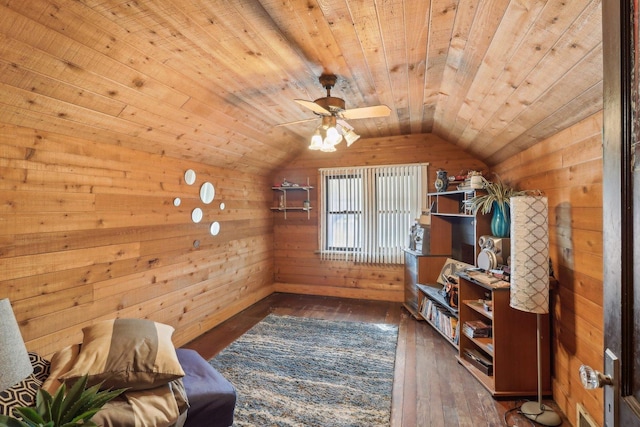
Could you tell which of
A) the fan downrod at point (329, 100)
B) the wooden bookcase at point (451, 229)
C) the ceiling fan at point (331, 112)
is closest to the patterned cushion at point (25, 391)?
the ceiling fan at point (331, 112)

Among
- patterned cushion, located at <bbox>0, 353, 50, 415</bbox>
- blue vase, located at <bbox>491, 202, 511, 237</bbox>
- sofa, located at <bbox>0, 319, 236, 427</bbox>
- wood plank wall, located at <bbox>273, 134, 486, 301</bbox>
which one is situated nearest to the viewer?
patterned cushion, located at <bbox>0, 353, 50, 415</bbox>

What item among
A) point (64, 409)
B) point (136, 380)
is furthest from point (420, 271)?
point (64, 409)

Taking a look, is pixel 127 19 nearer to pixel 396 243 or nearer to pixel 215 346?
pixel 215 346

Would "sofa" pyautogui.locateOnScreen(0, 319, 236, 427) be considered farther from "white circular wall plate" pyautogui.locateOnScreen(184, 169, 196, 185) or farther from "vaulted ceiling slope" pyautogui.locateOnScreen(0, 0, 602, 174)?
"white circular wall plate" pyautogui.locateOnScreen(184, 169, 196, 185)

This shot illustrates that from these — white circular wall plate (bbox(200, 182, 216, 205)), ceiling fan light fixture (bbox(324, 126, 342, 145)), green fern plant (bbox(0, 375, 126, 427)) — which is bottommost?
green fern plant (bbox(0, 375, 126, 427))

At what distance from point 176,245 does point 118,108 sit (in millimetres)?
1519

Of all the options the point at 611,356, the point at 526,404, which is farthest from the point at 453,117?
the point at 611,356

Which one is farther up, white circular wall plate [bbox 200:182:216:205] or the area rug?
white circular wall plate [bbox 200:182:216:205]

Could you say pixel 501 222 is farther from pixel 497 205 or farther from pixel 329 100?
pixel 329 100

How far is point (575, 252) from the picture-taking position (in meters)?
2.07

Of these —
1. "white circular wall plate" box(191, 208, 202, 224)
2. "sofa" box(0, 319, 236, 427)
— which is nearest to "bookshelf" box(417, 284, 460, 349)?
"sofa" box(0, 319, 236, 427)

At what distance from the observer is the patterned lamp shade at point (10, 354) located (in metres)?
1.21

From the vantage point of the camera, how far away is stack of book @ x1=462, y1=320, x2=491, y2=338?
268 cm

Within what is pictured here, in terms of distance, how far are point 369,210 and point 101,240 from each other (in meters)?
3.41
